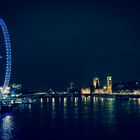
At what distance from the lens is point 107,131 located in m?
29.4

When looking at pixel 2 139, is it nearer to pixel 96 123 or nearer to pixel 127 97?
pixel 96 123

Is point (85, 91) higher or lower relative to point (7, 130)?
higher

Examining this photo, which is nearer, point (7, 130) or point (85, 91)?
point (7, 130)

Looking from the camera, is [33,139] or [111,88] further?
[111,88]

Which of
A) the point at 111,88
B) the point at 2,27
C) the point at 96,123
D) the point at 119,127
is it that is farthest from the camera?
the point at 111,88

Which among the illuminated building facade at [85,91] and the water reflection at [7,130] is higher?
the illuminated building facade at [85,91]

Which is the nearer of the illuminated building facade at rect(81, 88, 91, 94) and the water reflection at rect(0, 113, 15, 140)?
the water reflection at rect(0, 113, 15, 140)

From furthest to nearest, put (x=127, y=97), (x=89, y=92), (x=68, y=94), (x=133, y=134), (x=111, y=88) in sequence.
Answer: (x=68, y=94) < (x=89, y=92) < (x=111, y=88) < (x=127, y=97) < (x=133, y=134)

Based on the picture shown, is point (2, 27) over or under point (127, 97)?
over

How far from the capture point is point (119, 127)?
3177cm

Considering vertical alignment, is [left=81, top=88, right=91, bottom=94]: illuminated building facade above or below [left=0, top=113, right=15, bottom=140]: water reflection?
above

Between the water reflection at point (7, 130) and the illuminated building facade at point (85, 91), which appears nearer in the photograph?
the water reflection at point (7, 130)

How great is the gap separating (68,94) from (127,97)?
51.1 metres

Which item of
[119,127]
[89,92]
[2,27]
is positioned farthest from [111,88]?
[119,127]
